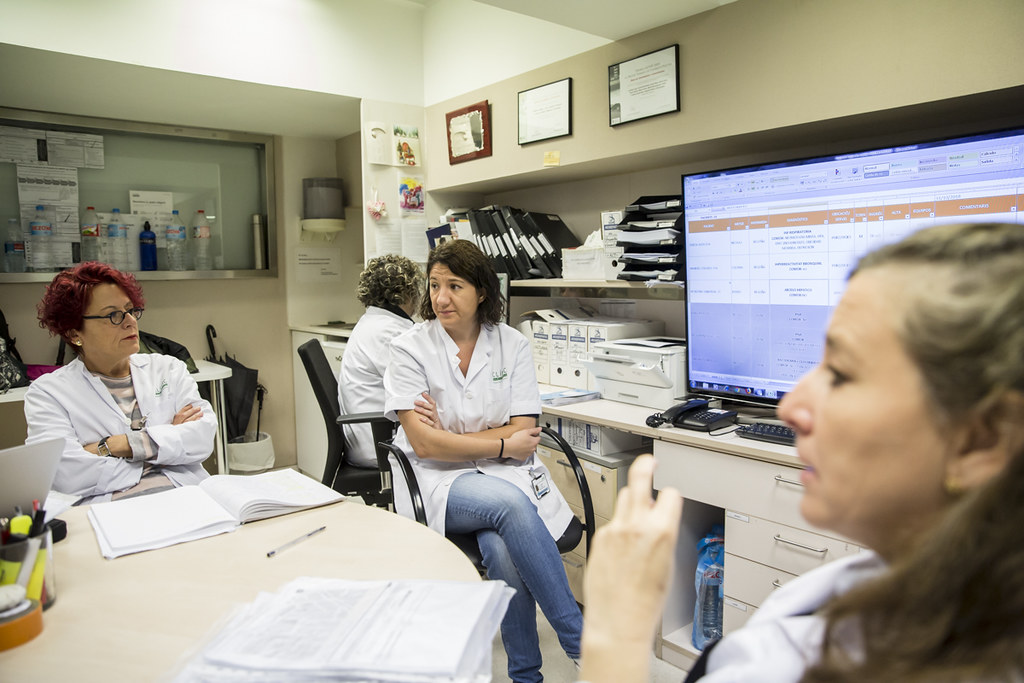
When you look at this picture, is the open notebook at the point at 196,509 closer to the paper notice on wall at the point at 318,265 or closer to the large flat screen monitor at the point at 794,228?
the large flat screen monitor at the point at 794,228

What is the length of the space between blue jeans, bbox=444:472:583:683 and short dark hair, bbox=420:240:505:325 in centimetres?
67

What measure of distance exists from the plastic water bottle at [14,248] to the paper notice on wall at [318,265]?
144 centimetres

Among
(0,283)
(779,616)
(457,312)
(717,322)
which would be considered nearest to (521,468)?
(457,312)

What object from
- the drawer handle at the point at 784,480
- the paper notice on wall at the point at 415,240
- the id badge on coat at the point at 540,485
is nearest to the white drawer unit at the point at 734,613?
the drawer handle at the point at 784,480

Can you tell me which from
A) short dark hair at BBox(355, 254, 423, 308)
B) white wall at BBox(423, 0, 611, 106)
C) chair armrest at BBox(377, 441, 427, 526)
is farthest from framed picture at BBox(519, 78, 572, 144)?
chair armrest at BBox(377, 441, 427, 526)

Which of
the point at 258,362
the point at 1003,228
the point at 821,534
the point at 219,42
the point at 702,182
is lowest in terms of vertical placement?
the point at 821,534

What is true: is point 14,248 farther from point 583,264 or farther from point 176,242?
point 583,264

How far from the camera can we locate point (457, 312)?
2.32 meters

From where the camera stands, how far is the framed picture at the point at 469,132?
324cm

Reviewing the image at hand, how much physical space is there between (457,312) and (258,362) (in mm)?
2537

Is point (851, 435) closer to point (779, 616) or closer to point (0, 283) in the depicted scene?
point (779, 616)

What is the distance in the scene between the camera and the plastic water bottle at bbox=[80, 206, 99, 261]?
3756 millimetres

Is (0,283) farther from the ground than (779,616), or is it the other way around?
(0,283)

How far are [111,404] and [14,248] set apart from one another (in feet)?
7.20
